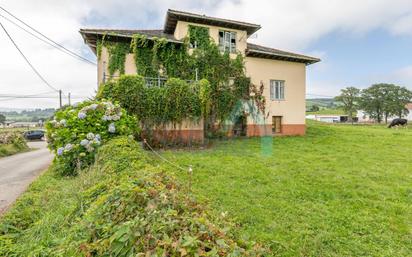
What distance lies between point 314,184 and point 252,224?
3010 millimetres

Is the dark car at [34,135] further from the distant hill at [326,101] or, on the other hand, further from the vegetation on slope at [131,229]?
the distant hill at [326,101]

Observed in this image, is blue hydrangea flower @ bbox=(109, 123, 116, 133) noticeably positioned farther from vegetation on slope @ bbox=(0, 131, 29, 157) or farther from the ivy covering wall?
vegetation on slope @ bbox=(0, 131, 29, 157)

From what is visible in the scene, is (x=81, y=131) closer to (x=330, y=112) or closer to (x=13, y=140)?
(x=13, y=140)

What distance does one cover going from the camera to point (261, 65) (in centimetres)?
1886

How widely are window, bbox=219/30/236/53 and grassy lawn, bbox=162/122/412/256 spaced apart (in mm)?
10397

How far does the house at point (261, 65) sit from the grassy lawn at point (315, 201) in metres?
9.50

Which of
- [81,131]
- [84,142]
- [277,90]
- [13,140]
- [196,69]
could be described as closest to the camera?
[84,142]

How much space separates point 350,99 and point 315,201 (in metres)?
59.6

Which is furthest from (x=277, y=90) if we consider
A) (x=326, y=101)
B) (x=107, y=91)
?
(x=326, y=101)

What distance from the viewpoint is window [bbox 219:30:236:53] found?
703 inches

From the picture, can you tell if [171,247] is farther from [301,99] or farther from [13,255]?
[301,99]

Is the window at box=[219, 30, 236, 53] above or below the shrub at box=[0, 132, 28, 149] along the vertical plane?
above

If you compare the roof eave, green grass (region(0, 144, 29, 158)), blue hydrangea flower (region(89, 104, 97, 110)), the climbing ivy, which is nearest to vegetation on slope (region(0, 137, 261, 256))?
blue hydrangea flower (region(89, 104, 97, 110))

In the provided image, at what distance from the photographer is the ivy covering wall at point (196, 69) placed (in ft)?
45.0
